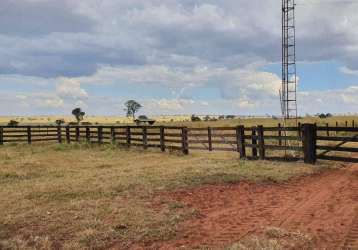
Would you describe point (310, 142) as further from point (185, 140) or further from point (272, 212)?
point (272, 212)

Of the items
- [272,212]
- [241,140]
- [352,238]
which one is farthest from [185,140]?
[352,238]

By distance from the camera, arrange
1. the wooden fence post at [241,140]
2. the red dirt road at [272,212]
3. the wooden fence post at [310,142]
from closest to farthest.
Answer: the red dirt road at [272,212]
the wooden fence post at [310,142]
the wooden fence post at [241,140]

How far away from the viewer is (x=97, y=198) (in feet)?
35.6

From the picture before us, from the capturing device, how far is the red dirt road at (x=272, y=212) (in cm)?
762

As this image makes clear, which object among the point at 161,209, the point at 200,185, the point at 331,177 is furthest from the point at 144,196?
the point at 331,177

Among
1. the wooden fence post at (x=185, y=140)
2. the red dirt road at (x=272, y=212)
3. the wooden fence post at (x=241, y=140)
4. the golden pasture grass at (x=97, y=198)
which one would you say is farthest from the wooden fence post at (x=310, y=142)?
the wooden fence post at (x=185, y=140)

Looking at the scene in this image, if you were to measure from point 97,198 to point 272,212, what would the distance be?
3.84m

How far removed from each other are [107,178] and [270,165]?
5808 millimetres

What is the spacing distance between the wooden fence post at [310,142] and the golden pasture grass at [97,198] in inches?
31.7

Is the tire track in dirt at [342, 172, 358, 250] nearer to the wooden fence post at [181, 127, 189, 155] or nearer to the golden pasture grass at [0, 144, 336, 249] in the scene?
the golden pasture grass at [0, 144, 336, 249]

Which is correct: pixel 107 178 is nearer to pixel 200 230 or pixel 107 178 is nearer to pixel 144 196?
pixel 144 196

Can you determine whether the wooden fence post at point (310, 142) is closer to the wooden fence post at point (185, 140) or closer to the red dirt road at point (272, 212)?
the red dirt road at point (272, 212)

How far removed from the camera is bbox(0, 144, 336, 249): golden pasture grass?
25.7 ft

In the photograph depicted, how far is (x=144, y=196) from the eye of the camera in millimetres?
10984
